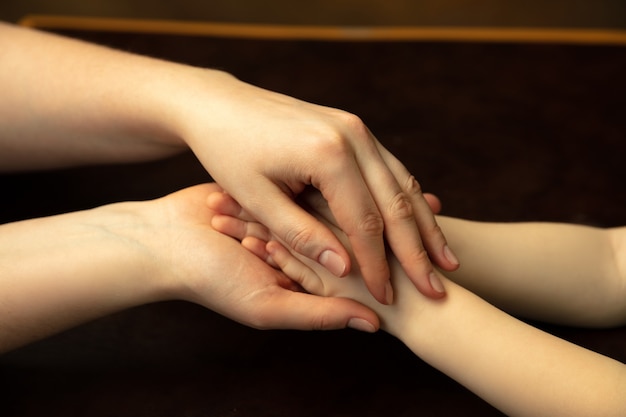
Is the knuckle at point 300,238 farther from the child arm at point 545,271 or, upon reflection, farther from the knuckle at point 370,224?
the child arm at point 545,271

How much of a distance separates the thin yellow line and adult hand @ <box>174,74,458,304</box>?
0.64 meters

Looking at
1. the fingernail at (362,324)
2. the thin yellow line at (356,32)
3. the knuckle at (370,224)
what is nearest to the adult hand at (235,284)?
the fingernail at (362,324)

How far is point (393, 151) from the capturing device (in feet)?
4.04

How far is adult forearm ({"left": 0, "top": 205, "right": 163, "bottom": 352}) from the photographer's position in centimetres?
86

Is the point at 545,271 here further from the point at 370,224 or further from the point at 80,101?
the point at 80,101

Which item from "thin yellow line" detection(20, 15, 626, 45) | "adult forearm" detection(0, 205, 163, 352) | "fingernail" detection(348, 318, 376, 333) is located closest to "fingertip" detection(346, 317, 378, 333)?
"fingernail" detection(348, 318, 376, 333)

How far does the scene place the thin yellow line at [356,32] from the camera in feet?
4.69

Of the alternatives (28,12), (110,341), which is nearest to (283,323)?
(110,341)

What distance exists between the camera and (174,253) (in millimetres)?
879

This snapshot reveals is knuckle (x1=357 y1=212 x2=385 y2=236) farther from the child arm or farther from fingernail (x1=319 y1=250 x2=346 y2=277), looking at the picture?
the child arm

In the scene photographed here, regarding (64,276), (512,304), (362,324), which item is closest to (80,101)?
(64,276)

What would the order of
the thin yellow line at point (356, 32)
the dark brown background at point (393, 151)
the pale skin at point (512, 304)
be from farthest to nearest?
the thin yellow line at point (356, 32) < the dark brown background at point (393, 151) < the pale skin at point (512, 304)

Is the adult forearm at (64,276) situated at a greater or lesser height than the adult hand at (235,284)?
lesser

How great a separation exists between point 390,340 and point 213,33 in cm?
82
